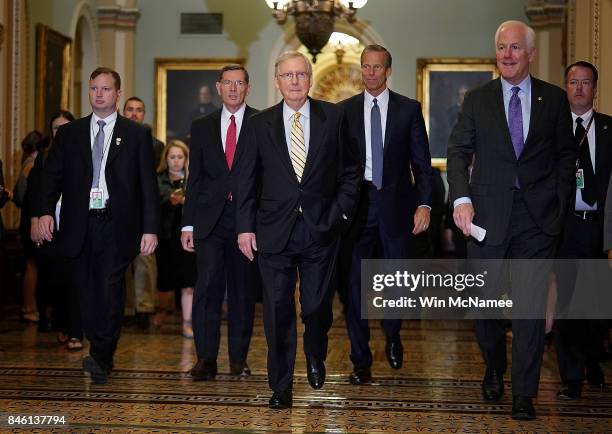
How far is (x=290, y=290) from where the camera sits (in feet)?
16.0

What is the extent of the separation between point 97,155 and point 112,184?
7.9 inches

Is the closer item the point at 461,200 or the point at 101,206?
the point at 461,200

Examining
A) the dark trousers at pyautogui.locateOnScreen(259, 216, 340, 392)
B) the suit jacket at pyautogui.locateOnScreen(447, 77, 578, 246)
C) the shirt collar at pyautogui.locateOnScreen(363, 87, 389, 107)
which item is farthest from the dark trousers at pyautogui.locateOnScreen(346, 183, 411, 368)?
the suit jacket at pyautogui.locateOnScreen(447, 77, 578, 246)

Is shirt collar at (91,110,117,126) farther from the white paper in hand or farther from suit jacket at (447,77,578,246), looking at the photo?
the white paper in hand

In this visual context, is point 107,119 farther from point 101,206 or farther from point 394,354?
point 394,354

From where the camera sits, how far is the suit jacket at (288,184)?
477 centimetres

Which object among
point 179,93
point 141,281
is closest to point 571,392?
point 141,281

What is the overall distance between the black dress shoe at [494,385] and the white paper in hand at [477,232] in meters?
0.79

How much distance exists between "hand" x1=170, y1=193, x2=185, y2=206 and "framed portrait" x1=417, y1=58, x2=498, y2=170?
6.52m

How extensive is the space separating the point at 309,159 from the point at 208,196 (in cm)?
114

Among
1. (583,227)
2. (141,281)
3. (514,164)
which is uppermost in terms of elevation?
(514,164)

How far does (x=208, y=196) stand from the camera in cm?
578

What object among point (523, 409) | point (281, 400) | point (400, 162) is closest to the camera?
point (523, 409)

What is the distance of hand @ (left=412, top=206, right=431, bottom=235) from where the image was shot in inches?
222
